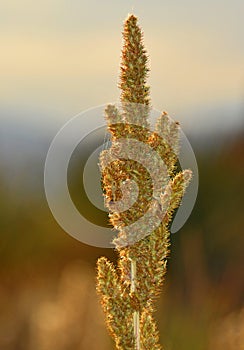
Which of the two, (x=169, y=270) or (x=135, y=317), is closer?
(x=135, y=317)

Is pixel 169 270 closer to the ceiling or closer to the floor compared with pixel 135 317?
closer to the ceiling

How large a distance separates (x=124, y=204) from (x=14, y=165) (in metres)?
5.96

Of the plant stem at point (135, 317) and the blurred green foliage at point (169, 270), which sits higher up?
the blurred green foliage at point (169, 270)

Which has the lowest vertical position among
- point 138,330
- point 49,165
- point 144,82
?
point 138,330

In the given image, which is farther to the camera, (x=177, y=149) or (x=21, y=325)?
(x=21, y=325)

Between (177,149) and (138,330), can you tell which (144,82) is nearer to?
(177,149)

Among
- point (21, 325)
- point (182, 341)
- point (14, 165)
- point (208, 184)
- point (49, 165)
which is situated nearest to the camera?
point (49, 165)

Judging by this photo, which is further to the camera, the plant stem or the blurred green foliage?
the blurred green foliage

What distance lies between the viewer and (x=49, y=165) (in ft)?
13.1

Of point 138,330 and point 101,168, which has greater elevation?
point 101,168

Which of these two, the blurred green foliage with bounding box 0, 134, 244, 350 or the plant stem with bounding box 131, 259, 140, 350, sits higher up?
the blurred green foliage with bounding box 0, 134, 244, 350

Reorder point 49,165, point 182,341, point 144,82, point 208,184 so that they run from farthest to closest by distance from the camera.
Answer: point 208,184, point 182,341, point 49,165, point 144,82

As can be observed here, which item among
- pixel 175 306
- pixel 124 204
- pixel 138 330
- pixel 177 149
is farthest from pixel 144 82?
pixel 175 306

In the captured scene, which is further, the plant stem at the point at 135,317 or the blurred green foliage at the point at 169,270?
the blurred green foliage at the point at 169,270
